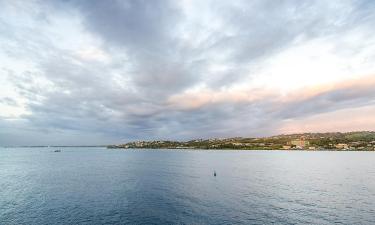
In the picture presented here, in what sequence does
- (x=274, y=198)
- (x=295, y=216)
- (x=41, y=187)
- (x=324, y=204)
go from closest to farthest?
1. (x=295, y=216)
2. (x=324, y=204)
3. (x=274, y=198)
4. (x=41, y=187)

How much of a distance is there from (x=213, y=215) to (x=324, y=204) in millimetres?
33151

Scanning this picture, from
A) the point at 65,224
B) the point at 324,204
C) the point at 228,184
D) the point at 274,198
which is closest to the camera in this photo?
the point at 65,224

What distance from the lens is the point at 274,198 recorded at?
271ft

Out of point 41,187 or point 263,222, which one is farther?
point 41,187

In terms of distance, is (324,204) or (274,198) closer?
(324,204)

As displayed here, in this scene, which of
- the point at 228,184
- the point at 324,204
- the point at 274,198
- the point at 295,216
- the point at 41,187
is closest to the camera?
the point at 295,216

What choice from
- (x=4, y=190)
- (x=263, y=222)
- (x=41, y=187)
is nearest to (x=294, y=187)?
(x=263, y=222)

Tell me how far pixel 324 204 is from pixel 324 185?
35189mm

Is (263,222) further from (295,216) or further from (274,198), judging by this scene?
(274,198)

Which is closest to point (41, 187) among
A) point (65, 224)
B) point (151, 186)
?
point (151, 186)

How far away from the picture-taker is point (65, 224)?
193 feet

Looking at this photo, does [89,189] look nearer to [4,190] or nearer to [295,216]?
[4,190]

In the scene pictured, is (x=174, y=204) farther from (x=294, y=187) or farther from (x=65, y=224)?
(x=294, y=187)

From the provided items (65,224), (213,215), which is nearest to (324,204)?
(213,215)
